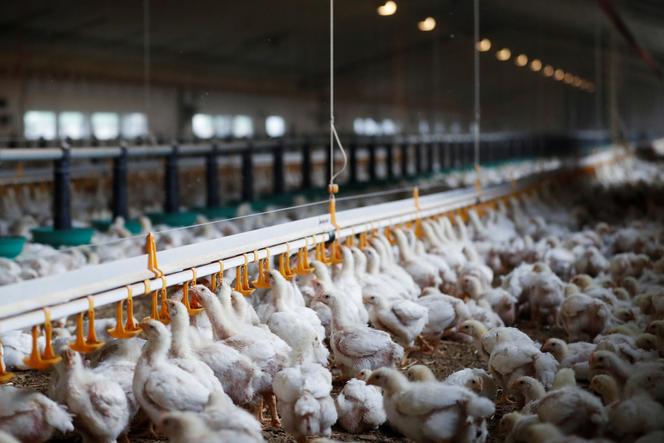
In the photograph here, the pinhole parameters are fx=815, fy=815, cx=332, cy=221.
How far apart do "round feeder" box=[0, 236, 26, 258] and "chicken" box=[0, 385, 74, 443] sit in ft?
10.3

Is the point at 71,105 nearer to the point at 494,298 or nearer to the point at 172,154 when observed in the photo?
the point at 172,154

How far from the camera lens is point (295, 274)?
437 cm

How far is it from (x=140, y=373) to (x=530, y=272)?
11.7ft

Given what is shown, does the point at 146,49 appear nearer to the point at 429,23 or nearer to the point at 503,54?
the point at 429,23

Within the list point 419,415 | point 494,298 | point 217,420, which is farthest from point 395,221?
point 217,420

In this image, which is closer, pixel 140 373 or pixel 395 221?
pixel 140 373

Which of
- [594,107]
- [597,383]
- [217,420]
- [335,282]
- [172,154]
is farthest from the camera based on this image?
[594,107]

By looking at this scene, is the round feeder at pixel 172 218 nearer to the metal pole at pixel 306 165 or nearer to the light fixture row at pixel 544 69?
the metal pole at pixel 306 165

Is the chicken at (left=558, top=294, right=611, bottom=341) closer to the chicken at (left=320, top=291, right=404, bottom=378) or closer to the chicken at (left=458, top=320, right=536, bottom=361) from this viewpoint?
the chicken at (left=458, top=320, right=536, bottom=361)

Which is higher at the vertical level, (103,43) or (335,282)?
(103,43)

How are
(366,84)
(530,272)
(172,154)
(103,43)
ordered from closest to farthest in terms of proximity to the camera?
(530,272)
(172,154)
(103,43)
(366,84)

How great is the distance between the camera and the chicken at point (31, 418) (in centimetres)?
293

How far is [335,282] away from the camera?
Result: 184 inches

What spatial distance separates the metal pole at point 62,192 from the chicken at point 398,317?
3285mm
